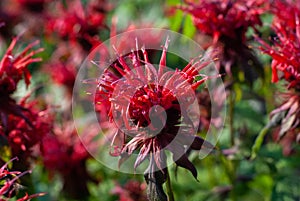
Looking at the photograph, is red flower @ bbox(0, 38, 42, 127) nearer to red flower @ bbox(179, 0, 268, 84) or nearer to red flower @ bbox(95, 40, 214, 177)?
red flower @ bbox(95, 40, 214, 177)

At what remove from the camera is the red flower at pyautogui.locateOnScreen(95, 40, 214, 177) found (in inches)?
55.5

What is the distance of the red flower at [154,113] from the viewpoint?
1409 mm

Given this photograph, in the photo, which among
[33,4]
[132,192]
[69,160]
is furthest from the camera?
[33,4]

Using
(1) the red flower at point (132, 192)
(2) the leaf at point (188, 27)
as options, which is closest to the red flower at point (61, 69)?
(2) the leaf at point (188, 27)

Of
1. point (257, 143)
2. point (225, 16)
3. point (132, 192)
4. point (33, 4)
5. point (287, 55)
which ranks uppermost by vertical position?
point (33, 4)

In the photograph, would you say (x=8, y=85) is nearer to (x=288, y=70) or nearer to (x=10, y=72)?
(x=10, y=72)

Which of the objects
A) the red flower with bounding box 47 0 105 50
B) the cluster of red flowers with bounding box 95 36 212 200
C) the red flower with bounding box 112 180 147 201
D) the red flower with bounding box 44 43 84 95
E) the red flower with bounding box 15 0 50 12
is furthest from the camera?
the red flower with bounding box 15 0 50 12

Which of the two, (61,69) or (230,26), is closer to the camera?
(230,26)

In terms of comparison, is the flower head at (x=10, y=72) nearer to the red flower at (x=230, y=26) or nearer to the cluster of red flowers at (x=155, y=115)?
the cluster of red flowers at (x=155, y=115)

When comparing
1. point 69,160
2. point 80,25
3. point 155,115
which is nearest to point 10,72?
point 155,115

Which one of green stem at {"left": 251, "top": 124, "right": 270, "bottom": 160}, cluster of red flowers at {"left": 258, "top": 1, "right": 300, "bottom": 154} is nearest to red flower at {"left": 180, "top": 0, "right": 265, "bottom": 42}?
cluster of red flowers at {"left": 258, "top": 1, "right": 300, "bottom": 154}

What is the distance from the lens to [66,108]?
2.82 metres

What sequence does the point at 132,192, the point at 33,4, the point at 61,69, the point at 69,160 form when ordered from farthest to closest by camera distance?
the point at 33,4, the point at 61,69, the point at 69,160, the point at 132,192

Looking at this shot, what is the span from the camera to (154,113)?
4.63ft
